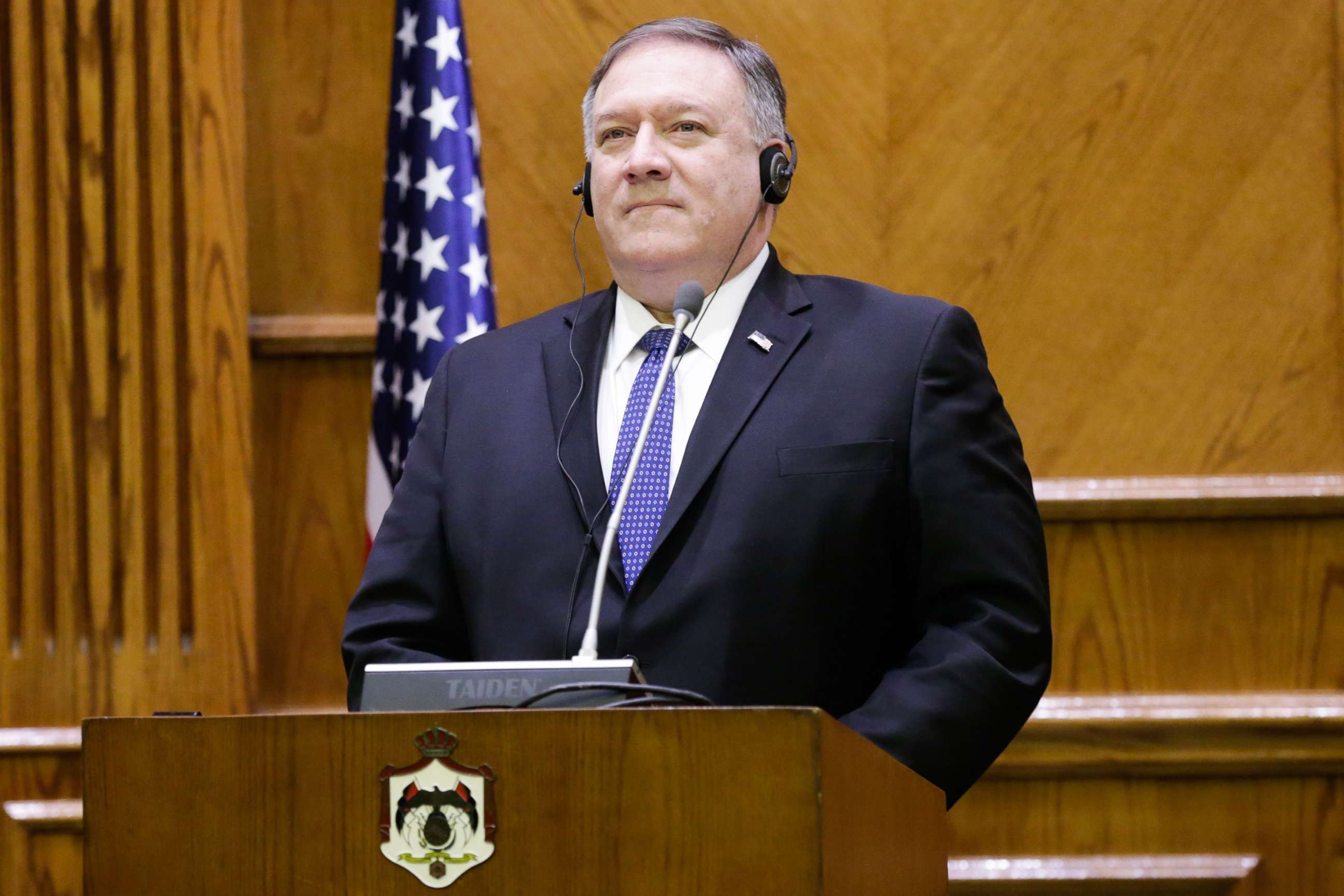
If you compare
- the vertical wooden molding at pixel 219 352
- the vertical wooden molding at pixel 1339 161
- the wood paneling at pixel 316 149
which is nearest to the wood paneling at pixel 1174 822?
the vertical wooden molding at pixel 1339 161

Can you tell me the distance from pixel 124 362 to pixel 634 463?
1.71 meters

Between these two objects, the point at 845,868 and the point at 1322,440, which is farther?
the point at 1322,440

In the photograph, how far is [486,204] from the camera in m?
3.01

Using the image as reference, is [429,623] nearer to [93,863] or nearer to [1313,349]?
[93,863]

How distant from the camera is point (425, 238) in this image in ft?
9.29

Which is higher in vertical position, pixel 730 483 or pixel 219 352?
pixel 219 352

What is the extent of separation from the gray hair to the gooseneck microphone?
0.62m

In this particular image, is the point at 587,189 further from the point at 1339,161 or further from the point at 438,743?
the point at 1339,161

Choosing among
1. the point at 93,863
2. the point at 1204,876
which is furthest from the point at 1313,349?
the point at 93,863

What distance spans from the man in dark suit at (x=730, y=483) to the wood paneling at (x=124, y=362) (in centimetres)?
80

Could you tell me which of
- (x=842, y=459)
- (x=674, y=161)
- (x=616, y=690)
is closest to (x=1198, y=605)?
(x=842, y=459)

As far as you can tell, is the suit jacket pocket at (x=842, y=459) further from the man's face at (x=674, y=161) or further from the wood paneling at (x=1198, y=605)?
the wood paneling at (x=1198, y=605)

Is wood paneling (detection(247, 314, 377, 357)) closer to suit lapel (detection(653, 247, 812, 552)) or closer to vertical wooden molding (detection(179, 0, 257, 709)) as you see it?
vertical wooden molding (detection(179, 0, 257, 709))

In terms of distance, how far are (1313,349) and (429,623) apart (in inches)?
72.1
